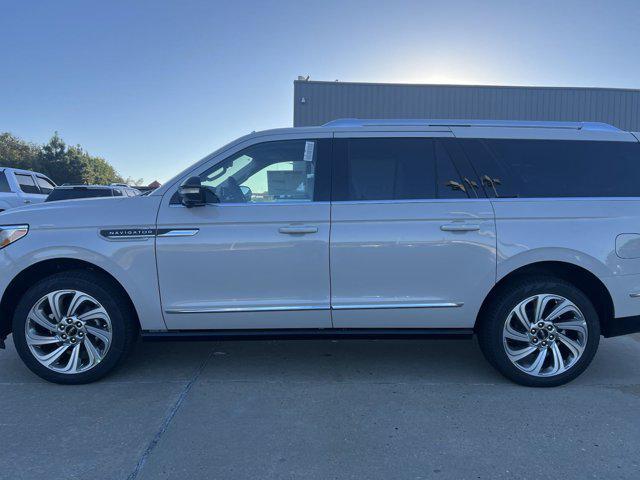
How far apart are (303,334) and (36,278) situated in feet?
7.09

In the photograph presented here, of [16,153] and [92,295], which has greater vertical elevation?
[16,153]

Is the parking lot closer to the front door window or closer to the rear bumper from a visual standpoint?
the rear bumper

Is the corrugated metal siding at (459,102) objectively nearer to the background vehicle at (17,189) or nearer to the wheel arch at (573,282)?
the background vehicle at (17,189)

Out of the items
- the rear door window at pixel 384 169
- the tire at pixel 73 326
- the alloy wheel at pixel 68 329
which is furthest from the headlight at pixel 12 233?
the rear door window at pixel 384 169

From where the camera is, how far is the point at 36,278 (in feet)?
12.0

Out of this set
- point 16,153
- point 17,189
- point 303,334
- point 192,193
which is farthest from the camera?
point 16,153

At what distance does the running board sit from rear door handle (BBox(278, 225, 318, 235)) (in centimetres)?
77

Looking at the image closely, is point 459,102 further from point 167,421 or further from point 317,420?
point 167,421

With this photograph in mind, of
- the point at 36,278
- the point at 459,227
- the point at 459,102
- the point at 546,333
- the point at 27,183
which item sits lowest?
the point at 546,333

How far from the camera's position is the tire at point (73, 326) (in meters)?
3.51

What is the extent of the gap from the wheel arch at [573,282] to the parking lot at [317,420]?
22.8 inches

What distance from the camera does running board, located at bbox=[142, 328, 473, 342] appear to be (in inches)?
142

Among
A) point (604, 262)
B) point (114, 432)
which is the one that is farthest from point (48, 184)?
point (604, 262)

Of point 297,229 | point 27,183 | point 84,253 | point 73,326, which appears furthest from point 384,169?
point 27,183
